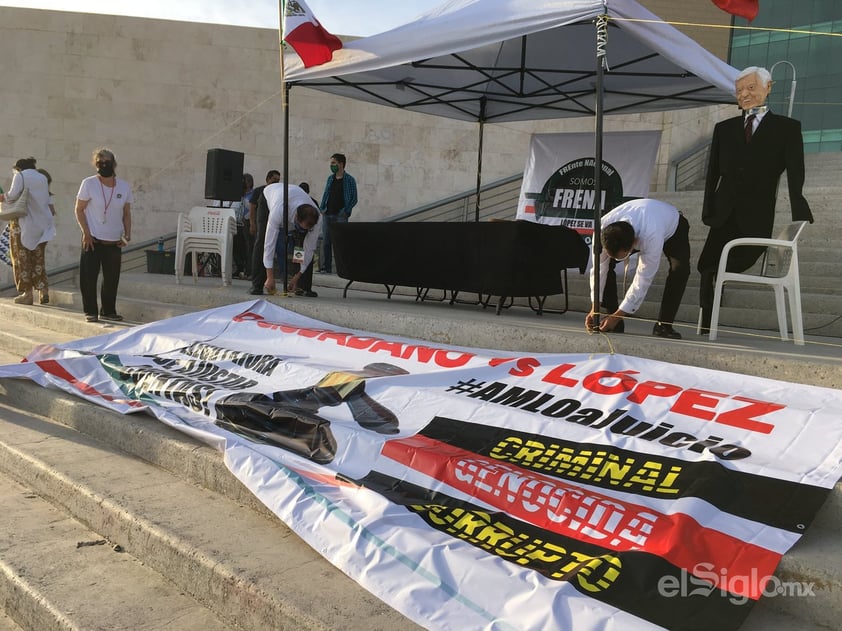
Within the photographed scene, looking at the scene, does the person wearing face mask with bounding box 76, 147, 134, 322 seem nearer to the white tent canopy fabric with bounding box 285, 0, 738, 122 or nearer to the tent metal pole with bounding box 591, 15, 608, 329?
the white tent canopy fabric with bounding box 285, 0, 738, 122

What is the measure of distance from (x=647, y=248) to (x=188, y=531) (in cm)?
312

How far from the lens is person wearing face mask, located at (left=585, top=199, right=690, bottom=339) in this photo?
4.15 m

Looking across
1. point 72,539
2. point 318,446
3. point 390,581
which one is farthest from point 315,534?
point 72,539

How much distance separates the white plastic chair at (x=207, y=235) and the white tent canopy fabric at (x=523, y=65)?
2.00 metres

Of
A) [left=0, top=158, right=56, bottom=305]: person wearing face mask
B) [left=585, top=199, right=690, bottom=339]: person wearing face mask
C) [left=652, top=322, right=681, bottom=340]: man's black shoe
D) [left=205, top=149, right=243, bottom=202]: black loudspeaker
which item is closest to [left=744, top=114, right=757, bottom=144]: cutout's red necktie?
[left=585, top=199, right=690, bottom=339]: person wearing face mask

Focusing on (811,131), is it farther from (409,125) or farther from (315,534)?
(315,534)

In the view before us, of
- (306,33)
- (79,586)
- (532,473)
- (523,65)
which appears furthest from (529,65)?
Answer: (79,586)

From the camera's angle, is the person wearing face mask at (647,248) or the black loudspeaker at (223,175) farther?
the black loudspeaker at (223,175)

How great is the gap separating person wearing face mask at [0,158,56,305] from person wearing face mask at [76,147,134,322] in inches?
70.9

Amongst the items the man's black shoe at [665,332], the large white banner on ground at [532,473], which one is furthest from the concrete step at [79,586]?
the man's black shoe at [665,332]

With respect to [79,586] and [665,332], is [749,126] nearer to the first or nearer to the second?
[665,332]

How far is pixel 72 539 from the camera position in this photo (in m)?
2.69

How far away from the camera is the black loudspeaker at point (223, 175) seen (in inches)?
426

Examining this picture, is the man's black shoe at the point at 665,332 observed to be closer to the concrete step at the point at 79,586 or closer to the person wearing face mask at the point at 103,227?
the concrete step at the point at 79,586
